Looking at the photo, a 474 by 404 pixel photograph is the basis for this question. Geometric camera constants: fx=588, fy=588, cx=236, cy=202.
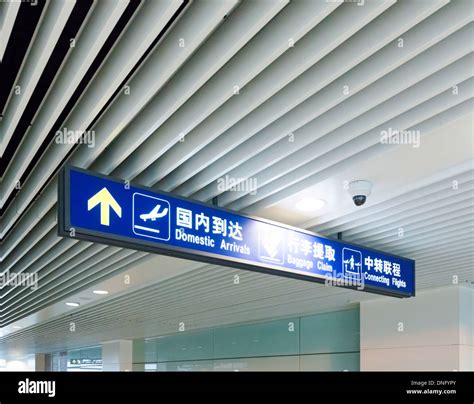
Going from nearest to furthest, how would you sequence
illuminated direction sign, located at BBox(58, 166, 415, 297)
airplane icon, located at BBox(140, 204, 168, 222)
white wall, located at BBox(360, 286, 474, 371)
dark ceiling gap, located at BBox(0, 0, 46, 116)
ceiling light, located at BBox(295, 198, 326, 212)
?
dark ceiling gap, located at BBox(0, 0, 46, 116) → illuminated direction sign, located at BBox(58, 166, 415, 297) → airplane icon, located at BBox(140, 204, 168, 222) → ceiling light, located at BBox(295, 198, 326, 212) → white wall, located at BBox(360, 286, 474, 371)

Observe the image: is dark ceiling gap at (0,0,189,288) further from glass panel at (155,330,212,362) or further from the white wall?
glass panel at (155,330,212,362)

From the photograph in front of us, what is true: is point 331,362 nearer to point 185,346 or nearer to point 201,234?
point 185,346

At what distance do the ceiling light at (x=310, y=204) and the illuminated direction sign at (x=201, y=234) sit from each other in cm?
25

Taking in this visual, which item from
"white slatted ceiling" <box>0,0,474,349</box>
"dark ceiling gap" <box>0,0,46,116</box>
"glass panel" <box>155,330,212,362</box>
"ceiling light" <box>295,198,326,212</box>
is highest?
"dark ceiling gap" <box>0,0,46,116</box>

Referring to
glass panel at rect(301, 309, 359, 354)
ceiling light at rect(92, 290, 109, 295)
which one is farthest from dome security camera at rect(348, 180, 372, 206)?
glass panel at rect(301, 309, 359, 354)

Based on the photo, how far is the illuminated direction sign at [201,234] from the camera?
3.27 metres

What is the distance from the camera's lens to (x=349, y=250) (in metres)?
4.87

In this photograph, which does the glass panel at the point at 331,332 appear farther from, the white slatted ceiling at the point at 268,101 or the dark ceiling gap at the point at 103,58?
the dark ceiling gap at the point at 103,58

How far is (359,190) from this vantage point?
14.0ft

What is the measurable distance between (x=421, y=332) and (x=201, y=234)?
5.30 meters

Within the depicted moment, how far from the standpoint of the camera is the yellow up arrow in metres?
3.31

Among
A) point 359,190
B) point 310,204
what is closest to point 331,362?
point 310,204
